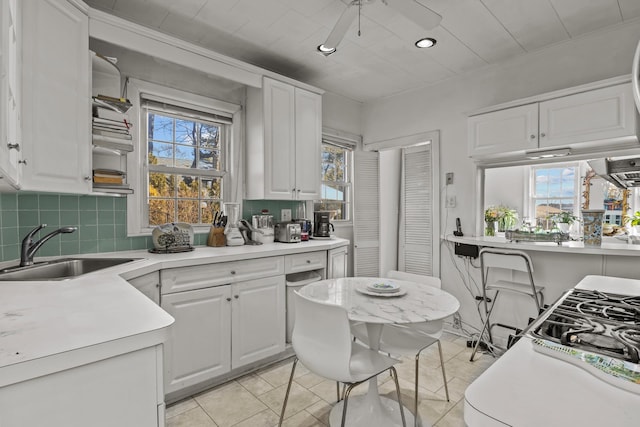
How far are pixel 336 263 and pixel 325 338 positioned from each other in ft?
5.28

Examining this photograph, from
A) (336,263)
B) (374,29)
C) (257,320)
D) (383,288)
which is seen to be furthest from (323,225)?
(374,29)

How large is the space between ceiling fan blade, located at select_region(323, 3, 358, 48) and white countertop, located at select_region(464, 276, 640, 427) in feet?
6.19

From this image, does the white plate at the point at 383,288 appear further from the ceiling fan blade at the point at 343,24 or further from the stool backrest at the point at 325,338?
the ceiling fan blade at the point at 343,24

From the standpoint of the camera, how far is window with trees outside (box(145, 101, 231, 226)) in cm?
268

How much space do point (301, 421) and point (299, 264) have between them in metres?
1.17

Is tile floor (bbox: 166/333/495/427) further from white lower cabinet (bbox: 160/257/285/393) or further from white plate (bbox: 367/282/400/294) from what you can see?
white plate (bbox: 367/282/400/294)

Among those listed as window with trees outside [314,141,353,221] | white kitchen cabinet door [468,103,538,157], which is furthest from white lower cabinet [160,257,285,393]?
white kitchen cabinet door [468,103,538,157]

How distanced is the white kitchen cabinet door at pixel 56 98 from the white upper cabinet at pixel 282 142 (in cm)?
131

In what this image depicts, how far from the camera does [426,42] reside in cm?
261

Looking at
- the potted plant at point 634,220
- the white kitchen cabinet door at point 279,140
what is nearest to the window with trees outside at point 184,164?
the white kitchen cabinet door at point 279,140

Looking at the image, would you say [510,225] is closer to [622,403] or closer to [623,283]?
[623,283]

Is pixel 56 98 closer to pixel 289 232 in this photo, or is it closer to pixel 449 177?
pixel 289 232

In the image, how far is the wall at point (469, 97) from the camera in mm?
2486

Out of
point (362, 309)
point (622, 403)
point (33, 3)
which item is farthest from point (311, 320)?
point (33, 3)
